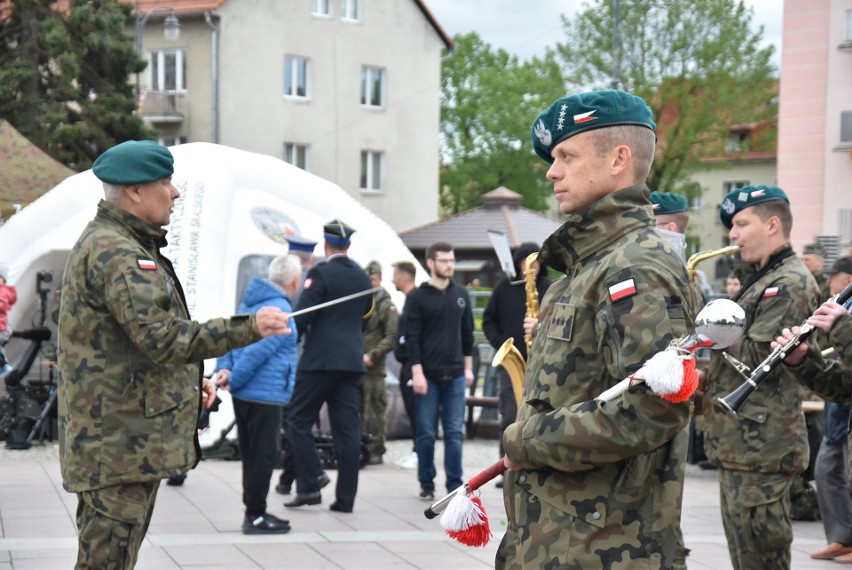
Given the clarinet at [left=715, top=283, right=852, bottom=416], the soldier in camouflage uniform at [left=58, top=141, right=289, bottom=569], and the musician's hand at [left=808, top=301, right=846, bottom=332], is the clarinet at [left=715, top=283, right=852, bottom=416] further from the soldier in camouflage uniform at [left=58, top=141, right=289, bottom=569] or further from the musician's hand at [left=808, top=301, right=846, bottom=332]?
the soldier in camouflage uniform at [left=58, top=141, right=289, bottom=569]

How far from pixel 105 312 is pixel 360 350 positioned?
16.8ft

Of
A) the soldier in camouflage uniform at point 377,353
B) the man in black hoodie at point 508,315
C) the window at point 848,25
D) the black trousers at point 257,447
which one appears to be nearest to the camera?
the black trousers at point 257,447

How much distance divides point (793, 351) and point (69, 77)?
26935 mm

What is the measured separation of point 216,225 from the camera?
13.8 m

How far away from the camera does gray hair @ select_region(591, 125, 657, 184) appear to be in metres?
3.30

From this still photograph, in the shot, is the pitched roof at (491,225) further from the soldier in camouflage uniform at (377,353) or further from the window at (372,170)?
the soldier in camouflage uniform at (377,353)

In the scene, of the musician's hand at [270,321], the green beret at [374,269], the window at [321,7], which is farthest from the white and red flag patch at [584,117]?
the window at [321,7]

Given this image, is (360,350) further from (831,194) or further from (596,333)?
(831,194)

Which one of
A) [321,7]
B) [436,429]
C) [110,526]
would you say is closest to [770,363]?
[110,526]

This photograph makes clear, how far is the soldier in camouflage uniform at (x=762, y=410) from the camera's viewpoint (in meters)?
5.62

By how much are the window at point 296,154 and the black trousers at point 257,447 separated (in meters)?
33.4

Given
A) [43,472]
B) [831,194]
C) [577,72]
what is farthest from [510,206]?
[577,72]

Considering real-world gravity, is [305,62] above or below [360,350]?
above

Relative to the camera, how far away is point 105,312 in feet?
15.3
